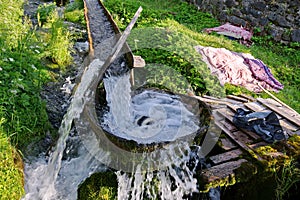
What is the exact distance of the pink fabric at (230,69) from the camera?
6.45 meters

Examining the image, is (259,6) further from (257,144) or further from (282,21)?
(257,144)

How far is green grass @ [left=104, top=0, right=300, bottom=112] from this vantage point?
591 cm

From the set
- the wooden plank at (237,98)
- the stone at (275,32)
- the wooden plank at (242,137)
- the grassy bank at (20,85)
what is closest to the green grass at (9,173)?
the grassy bank at (20,85)

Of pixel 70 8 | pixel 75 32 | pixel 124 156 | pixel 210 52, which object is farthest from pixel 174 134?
pixel 70 8

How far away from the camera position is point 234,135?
14.2 ft

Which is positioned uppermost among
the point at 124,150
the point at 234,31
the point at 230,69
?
the point at 124,150

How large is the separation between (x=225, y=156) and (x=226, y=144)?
9.5 inches

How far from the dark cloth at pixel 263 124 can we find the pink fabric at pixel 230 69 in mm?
1792

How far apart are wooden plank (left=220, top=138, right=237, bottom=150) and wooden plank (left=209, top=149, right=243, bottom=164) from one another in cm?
8

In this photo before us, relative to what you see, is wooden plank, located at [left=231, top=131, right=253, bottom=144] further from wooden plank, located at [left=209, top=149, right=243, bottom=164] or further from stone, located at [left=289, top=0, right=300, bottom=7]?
stone, located at [left=289, top=0, right=300, bottom=7]

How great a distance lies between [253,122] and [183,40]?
9.58ft

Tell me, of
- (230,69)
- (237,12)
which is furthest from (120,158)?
(237,12)

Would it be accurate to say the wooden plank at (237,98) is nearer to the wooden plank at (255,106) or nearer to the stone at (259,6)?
the wooden plank at (255,106)

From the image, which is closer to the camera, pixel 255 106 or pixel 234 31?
pixel 255 106
